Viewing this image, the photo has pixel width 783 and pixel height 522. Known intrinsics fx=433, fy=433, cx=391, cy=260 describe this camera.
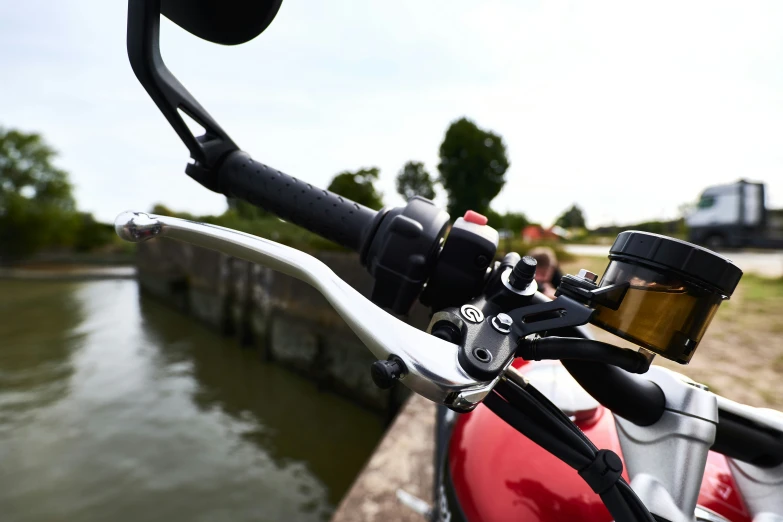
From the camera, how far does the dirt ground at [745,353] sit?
4.07 m

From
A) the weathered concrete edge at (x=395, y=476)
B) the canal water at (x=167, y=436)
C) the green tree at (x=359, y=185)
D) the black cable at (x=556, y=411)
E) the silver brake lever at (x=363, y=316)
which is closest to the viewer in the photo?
the silver brake lever at (x=363, y=316)

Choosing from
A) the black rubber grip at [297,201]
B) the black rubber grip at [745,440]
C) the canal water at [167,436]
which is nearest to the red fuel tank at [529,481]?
the black rubber grip at [745,440]

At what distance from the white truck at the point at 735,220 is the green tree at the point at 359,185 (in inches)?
725

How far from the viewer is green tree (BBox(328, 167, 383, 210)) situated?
3.90 feet

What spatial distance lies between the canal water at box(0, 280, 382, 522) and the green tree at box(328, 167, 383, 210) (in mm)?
4168

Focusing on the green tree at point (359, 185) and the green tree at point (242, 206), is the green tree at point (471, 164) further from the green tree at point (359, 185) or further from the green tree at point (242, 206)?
the green tree at point (359, 185)

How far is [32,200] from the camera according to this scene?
29.5 meters

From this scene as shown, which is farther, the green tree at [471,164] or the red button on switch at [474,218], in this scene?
the green tree at [471,164]

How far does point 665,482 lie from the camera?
668 millimetres

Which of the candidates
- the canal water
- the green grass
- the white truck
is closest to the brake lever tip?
the canal water

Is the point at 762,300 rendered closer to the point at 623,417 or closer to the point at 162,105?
the point at 623,417

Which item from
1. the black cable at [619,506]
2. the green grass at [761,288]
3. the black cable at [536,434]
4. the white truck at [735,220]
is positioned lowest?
the green grass at [761,288]

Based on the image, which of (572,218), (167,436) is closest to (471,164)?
(167,436)

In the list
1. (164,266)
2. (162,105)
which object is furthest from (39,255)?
(162,105)
